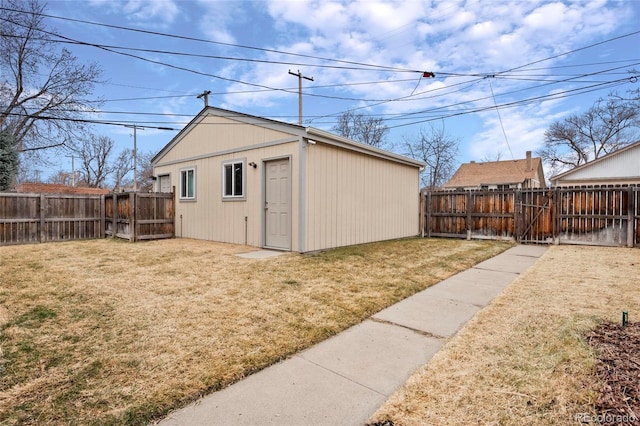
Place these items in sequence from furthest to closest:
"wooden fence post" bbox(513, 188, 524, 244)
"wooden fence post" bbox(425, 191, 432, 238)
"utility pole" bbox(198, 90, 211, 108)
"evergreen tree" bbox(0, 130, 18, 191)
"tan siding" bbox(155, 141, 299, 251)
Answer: "utility pole" bbox(198, 90, 211, 108), "evergreen tree" bbox(0, 130, 18, 191), "wooden fence post" bbox(425, 191, 432, 238), "wooden fence post" bbox(513, 188, 524, 244), "tan siding" bbox(155, 141, 299, 251)

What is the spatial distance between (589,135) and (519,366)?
3436 cm

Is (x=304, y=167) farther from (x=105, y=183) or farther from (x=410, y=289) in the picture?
(x=105, y=183)

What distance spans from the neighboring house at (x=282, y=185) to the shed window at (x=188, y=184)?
32 millimetres

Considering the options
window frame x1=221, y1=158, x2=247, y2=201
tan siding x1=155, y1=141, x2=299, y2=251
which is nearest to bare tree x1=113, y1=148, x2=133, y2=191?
tan siding x1=155, y1=141, x2=299, y2=251

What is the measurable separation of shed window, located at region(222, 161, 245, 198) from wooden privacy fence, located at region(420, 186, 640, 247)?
6.42m

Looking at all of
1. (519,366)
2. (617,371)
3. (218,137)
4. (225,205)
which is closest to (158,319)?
(519,366)

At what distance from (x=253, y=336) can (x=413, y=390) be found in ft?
4.66

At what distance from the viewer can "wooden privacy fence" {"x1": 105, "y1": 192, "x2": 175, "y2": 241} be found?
938cm

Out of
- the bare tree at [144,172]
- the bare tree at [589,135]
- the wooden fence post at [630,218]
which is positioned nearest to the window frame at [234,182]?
the wooden fence post at [630,218]

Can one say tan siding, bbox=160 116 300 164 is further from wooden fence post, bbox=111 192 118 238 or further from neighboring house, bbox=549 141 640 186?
neighboring house, bbox=549 141 640 186

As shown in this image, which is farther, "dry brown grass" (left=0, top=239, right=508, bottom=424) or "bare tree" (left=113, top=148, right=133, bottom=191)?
"bare tree" (left=113, top=148, right=133, bottom=191)

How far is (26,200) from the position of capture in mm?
8852

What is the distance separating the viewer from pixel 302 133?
23.2 ft

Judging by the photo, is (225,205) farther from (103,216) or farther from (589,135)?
(589,135)
